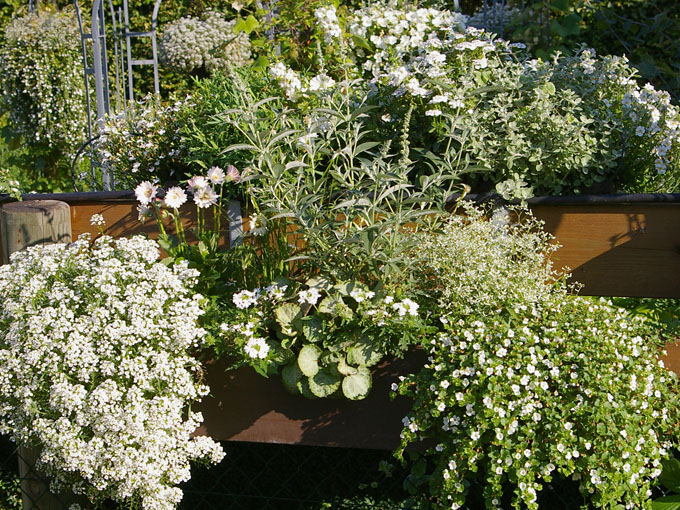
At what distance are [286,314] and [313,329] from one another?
10cm

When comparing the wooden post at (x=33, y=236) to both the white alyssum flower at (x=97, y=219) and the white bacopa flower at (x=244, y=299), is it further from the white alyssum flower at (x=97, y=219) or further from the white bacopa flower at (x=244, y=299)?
the white bacopa flower at (x=244, y=299)

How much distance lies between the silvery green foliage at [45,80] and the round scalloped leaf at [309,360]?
4.38m

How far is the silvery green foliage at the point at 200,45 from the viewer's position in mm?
5348

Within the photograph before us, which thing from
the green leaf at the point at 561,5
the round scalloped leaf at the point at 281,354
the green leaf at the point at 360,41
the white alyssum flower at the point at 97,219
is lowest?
the round scalloped leaf at the point at 281,354

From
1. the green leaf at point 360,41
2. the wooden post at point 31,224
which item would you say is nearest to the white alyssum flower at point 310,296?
the wooden post at point 31,224

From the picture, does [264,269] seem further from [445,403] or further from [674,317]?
[674,317]

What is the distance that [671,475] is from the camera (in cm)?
196

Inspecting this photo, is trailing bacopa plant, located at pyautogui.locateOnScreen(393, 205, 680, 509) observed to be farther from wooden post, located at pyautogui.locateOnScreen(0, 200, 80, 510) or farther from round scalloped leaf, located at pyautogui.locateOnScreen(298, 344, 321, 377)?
wooden post, located at pyautogui.locateOnScreen(0, 200, 80, 510)

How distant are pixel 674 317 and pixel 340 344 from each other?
1373mm

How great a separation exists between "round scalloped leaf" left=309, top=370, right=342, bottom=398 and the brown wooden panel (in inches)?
34.5

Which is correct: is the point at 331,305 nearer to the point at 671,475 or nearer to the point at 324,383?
the point at 324,383

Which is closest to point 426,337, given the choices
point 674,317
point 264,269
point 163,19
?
point 264,269

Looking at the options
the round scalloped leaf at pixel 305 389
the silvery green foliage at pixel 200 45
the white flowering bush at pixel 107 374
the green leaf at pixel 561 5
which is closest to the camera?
the white flowering bush at pixel 107 374

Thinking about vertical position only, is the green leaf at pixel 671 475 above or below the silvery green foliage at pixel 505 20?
below
